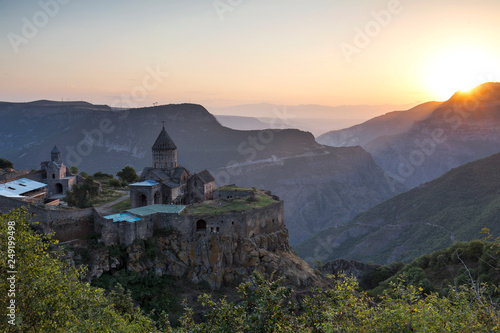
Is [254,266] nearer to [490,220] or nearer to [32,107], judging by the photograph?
[490,220]

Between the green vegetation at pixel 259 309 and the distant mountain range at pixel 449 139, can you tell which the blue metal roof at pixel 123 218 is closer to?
the green vegetation at pixel 259 309

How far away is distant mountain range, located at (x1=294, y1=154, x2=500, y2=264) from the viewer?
6791 centimetres

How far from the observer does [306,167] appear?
480 feet

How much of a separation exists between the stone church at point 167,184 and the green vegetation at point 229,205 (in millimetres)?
4054

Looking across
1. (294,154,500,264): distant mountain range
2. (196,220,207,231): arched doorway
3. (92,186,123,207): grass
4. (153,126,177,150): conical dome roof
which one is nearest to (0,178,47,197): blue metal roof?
(92,186,123,207): grass

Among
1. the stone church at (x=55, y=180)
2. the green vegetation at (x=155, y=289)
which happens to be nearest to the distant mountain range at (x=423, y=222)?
the green vegetation at (x=155, y=289)

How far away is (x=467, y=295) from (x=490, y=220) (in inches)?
2245

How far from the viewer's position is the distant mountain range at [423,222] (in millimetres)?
67906

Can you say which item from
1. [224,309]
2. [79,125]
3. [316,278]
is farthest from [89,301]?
[79,125]

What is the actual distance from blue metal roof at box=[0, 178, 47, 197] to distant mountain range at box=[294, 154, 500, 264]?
2172 inches

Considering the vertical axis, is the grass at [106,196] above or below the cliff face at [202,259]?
above

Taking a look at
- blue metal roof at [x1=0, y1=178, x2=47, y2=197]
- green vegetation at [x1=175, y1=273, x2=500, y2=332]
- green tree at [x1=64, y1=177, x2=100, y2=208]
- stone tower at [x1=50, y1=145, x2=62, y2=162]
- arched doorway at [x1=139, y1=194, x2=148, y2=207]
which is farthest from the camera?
stone tower at [x1=50, y1=145, x2=62, y2=162]

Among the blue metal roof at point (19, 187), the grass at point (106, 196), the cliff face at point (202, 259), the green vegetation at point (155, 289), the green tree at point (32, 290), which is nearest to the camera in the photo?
the green tree at point (32, 290)

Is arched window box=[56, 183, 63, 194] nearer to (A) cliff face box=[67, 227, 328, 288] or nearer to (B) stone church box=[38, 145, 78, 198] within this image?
(B) stone church box=[38, 145, 78, 198]
